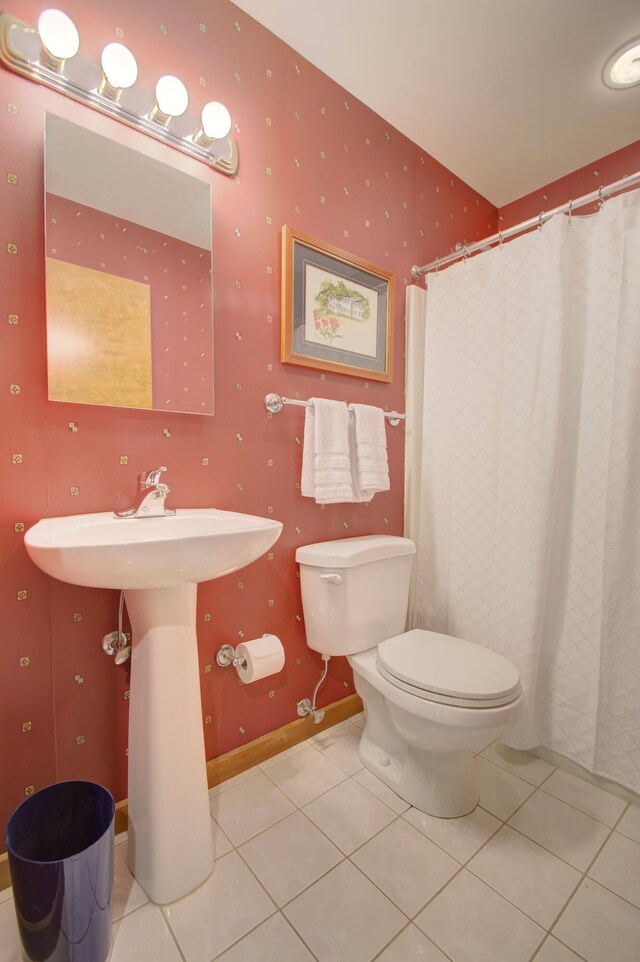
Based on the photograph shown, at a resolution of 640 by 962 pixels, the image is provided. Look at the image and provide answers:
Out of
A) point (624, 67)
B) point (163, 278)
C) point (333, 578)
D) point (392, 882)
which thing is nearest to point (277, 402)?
point (163, 278)

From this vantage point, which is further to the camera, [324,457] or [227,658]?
[324,457]

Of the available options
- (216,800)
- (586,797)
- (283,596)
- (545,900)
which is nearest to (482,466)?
(283,596)

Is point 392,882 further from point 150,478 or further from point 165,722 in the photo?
point 150,478

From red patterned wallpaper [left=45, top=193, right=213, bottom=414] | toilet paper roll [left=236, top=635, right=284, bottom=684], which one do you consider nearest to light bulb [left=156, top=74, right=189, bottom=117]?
red patterned wallpaper [left=45, top=193, right=213, bottom=414]

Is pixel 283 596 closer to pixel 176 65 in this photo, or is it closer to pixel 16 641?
pixel 16 641

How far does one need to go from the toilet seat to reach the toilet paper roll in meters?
0.31

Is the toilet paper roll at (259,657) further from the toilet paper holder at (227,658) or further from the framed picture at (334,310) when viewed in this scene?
the framed picture at (334,310)

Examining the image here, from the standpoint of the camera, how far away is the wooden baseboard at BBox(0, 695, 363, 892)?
52.6 inches

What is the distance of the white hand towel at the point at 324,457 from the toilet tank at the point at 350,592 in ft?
0.62

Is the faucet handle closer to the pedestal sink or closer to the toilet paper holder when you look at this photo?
the pedestal sink

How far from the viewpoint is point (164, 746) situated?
3.21ft

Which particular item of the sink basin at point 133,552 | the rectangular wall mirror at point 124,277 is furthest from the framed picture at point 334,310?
the sink basin at point 133,552

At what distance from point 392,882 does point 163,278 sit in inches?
64.1

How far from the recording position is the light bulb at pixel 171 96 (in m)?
1.13
